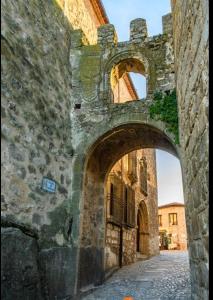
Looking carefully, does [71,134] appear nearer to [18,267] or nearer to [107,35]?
[107,35]

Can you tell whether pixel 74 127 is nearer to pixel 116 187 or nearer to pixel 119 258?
pixel 116 187

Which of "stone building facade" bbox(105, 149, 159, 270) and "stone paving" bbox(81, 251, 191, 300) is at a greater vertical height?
"stone building facade" bbox(105, 149, 159, 270)

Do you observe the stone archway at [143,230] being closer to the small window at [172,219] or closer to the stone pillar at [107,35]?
the stone pillar at [107,35]

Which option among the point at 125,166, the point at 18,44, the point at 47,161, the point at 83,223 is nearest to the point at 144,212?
the point at 125,166

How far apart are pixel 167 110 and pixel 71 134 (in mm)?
1823

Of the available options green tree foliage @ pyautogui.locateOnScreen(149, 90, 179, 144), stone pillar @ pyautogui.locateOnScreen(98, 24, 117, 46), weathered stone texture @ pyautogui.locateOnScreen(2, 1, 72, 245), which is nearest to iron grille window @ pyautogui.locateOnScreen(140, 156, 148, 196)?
stone pillar @ pyautogui.locateOnScreen(98, 24, 117, 46)

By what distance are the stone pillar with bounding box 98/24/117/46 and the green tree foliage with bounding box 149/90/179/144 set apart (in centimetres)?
178

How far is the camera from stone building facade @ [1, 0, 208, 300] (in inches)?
128

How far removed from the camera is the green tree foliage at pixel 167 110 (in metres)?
5.09

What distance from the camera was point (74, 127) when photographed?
18.4 ft

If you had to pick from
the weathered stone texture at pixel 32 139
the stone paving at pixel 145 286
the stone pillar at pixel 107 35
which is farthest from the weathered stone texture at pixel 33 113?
the stone paving at pixel 145 286

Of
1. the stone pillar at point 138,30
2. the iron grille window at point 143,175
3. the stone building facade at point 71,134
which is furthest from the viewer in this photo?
the iron grille window at point 143,175

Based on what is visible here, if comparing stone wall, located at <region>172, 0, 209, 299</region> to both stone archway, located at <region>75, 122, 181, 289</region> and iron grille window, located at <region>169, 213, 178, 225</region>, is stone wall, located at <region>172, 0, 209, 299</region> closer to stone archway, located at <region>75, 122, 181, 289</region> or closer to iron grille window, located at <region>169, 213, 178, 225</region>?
stone archway, located at <region>75, 122, 181, 289</region>

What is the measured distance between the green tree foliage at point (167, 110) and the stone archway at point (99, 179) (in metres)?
0.19
